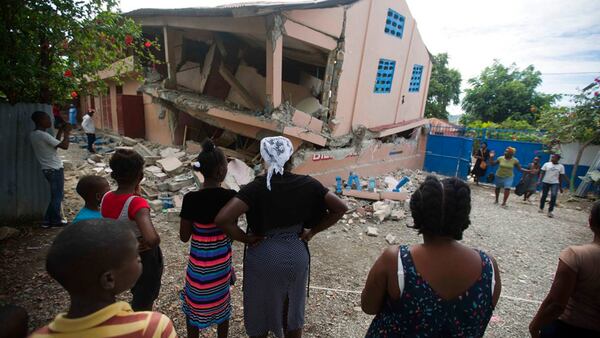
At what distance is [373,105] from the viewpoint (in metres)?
8.80

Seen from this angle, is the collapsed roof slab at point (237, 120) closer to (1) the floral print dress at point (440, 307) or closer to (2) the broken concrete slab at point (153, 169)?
(2) the broken concrete slab at point (153, 169)

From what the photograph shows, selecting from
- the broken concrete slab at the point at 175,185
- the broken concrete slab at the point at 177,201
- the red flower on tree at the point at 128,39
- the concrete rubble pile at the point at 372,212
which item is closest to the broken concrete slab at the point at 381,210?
the concrete rubble pile at the point at 372,212

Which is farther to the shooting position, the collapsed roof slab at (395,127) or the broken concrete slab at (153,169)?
the collapsed roof slab at (395,127)

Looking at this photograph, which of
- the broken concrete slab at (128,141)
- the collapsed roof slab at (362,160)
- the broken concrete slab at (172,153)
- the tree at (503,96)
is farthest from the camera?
the tree at (503,96)

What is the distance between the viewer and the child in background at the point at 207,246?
1952 mm

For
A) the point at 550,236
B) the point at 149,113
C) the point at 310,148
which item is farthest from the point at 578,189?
the point at 149,113

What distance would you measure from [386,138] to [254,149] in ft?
15.6

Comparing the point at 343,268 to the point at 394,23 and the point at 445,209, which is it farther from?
the point at 394,23

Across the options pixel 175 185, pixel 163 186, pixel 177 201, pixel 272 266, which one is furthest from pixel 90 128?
pixel 272 266

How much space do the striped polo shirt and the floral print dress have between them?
3.04 ft

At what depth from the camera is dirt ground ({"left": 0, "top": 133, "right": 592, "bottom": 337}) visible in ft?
9.69

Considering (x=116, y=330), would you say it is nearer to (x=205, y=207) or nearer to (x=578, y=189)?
(x=205, y=207)

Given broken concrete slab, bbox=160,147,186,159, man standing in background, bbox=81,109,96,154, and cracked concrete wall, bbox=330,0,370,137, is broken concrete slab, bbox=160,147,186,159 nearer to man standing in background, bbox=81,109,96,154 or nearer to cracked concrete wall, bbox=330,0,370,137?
man standing in background, bbox=81,109,96,154

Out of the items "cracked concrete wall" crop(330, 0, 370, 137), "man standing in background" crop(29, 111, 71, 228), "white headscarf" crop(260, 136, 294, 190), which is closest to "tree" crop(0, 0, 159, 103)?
"man standing in background" crop(29, 111, 71, 228)
